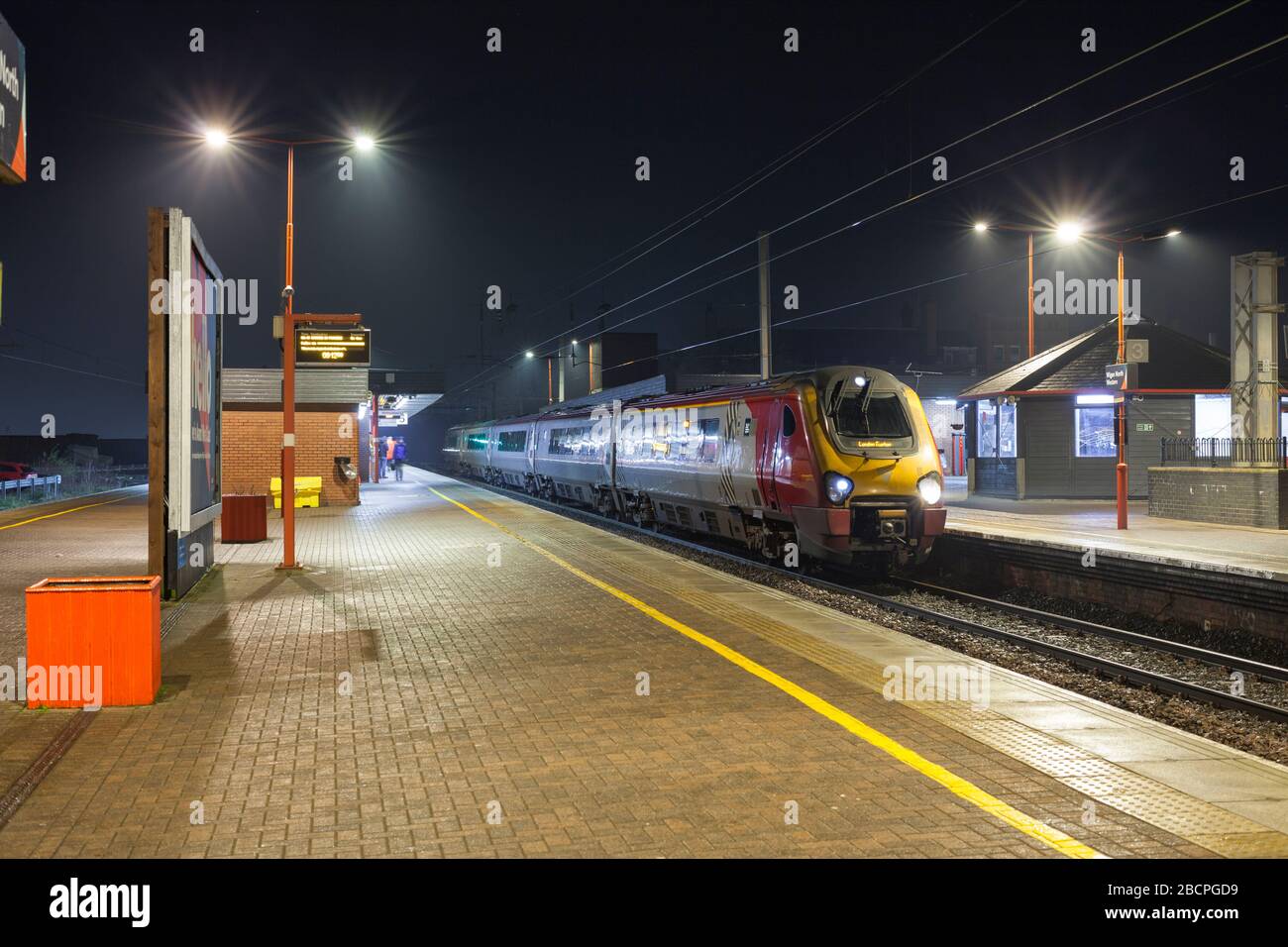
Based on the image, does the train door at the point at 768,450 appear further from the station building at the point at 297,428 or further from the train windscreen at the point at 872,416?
the station building at the point at 297,428

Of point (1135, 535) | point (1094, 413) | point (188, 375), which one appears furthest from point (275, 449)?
point (1135, 535)

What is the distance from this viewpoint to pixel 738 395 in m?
17.2

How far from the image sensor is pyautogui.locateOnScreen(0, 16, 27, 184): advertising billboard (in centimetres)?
555

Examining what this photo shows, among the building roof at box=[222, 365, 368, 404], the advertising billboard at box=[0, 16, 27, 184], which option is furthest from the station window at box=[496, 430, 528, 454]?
the advertising billboard at box=[0, 16, 27, 184]

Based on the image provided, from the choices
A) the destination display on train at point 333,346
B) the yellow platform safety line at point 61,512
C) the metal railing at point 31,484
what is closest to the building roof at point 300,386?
the yellow platform safety line at point 61,512

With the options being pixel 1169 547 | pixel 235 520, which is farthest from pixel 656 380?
pixel 1169 547

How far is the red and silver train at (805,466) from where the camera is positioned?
1414 cm

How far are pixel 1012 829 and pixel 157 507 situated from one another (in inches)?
365

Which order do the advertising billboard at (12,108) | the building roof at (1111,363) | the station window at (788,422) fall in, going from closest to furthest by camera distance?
the advertising billboard at (12,108)
the station window at (788,422)
the building roof at (1111,363)

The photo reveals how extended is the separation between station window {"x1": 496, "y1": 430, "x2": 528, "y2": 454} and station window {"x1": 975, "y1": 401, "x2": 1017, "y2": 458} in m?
14.6

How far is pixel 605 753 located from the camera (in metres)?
6.04

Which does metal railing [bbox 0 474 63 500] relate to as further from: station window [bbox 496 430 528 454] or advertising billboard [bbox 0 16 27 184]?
advertising billboard [bbox 0 16 27 184]

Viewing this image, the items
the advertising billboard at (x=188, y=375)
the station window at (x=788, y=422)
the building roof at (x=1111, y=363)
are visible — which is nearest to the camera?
the advertising billboard at (x=188, y=375)
